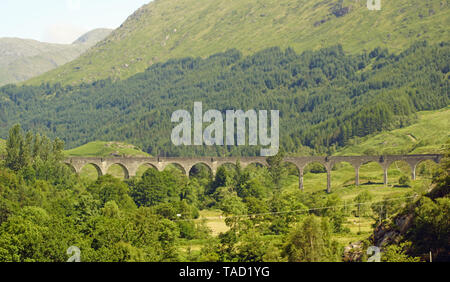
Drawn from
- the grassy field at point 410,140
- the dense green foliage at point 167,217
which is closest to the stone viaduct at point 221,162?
the dense green foliage at point 167,217

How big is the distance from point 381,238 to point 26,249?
123 feet

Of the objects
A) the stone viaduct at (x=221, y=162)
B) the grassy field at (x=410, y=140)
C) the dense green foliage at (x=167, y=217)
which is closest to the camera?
the dense green foliage at (x=167, y=217)

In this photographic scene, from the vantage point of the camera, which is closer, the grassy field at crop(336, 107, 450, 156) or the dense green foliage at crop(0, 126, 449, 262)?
the dense green foliage at crop(0, 126, 449, 262)

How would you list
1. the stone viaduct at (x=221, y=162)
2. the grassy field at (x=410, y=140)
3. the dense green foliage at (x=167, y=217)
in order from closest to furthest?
the dense green foliage at (x=167, y=217) → the stone viaduct at (x=221, y=162) → the grassy field at (x=410, y=140)

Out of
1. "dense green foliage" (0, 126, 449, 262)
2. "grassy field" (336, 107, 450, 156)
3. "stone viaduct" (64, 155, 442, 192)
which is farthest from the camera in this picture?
"grassy field" (336, 107, 450, 156)

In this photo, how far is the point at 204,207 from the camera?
12156 centimetres

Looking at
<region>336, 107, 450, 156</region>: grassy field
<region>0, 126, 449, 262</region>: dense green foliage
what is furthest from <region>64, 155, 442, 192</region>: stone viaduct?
<region>336, 107, 450, 156</region>: grassy field

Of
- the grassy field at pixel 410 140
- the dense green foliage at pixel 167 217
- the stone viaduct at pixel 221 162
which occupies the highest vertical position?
the grassy field at pixel 410 140

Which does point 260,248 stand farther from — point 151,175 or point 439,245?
point 151,175

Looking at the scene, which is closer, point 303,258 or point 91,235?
point 303,258

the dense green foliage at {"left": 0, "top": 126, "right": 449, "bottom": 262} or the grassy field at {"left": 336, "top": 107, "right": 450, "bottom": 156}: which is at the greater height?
the grassy field at {"left": 336, "top": 107, "right": 450, "bottom": 156}

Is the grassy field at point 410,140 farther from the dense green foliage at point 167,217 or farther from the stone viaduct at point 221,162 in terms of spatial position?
the dense green foliage at point 167,217

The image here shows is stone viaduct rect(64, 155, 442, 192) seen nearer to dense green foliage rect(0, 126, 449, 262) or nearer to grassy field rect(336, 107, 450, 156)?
dense green foliage rect(0, 126, 449, 262)
